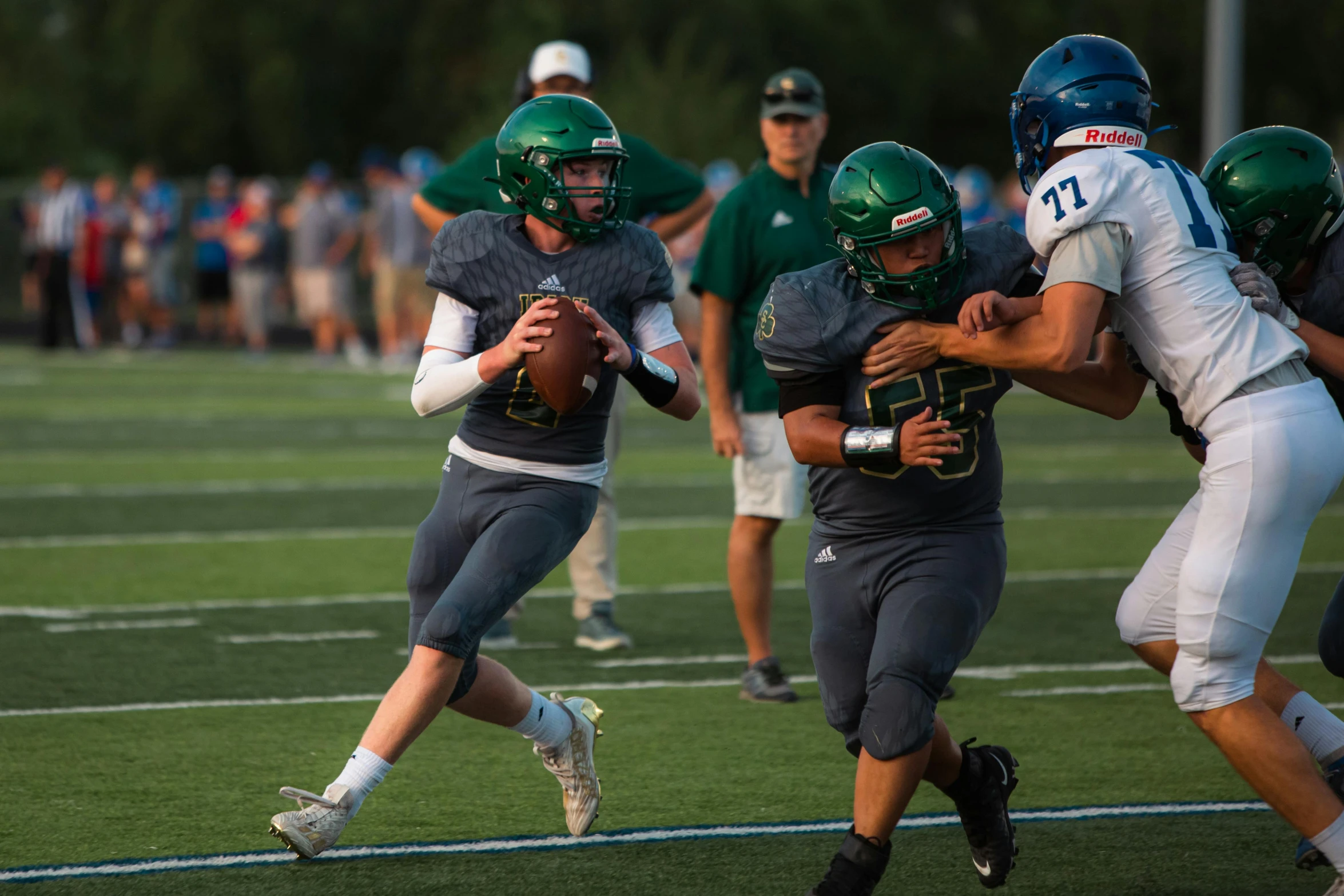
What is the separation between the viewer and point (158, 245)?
23.4 metres

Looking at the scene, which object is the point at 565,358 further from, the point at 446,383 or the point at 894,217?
the point at 894,217

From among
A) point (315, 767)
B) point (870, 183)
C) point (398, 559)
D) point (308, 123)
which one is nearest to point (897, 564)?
point (870, 183)

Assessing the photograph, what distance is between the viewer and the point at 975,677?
6.17 metres

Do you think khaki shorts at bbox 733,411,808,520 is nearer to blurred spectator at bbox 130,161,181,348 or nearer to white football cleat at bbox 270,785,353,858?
white football cleat at bbox 270,785,353,858

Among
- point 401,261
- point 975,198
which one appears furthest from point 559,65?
point 975,198

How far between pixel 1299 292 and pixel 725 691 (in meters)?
2.55

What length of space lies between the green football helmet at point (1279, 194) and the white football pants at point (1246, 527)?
1.34 feet

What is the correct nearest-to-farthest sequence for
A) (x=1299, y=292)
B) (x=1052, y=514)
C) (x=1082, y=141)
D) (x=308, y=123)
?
(x=1082, y=141), (x=1299, y=292), (x=1052, y=514), (x=308, y=123)

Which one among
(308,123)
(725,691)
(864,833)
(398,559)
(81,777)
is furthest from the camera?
(308,123)

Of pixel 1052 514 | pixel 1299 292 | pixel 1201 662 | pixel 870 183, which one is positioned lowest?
pixel 1052 514

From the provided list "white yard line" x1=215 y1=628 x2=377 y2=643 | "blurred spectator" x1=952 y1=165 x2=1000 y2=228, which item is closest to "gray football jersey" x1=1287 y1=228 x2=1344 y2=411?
"white yard line" x1=215 y1=628 x2=377 y2=643

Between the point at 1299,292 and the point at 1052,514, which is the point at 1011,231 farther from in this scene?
the point at 1052,514

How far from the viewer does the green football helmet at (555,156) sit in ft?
13.8

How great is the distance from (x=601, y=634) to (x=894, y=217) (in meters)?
3.25
